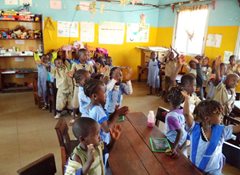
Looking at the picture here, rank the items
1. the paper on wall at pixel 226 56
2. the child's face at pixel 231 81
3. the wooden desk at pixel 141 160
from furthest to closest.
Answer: the paper on wall at pixel 226 56 → the child's face at pixel 231 81 → the wooden desk at pixel 141 160

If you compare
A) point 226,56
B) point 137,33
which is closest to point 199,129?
point 226,56

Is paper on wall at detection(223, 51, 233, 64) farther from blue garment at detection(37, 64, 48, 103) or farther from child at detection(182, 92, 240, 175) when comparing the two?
blue garment at detection(37, 64, 48, 103)

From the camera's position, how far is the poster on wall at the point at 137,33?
657cm

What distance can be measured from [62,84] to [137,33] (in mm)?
3785

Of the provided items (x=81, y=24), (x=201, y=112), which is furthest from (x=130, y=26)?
(x=201, y=112)

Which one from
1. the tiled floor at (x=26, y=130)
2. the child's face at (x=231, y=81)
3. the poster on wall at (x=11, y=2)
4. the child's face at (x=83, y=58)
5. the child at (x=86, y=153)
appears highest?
the poster on wall at (x=11, y=2)

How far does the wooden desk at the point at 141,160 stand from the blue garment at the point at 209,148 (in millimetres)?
78

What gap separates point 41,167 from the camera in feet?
4.26

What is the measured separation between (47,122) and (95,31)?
3366 millimetres

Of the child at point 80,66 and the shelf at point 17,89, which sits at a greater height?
the child at point 80,66

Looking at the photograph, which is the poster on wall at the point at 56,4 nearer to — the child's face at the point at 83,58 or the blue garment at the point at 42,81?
the blue garment at the point at 42,81

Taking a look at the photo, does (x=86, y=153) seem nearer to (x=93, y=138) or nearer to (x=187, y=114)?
(x=93, y=138)

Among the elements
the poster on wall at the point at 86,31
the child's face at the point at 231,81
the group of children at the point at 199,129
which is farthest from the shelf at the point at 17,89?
the child's face at the point at 231,81

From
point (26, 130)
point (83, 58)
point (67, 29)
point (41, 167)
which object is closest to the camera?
point (41, 167)
